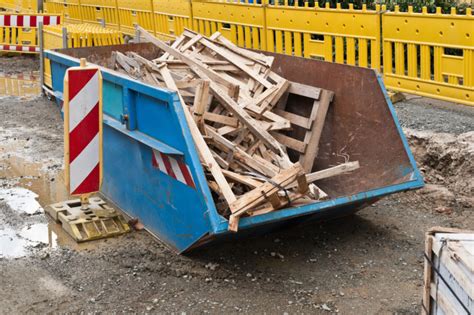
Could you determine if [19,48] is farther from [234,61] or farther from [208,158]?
[208,158]

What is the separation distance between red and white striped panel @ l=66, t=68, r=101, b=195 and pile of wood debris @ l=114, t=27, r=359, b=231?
0.78 m

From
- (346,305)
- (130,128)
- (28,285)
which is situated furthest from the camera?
(130,128)

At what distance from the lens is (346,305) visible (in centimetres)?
523

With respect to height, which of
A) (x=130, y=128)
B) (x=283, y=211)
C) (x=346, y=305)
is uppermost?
(x=130, y=128)

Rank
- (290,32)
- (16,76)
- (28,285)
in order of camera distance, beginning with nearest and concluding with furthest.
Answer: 1. (28,285)
2. (290,32)
3. (16,76)

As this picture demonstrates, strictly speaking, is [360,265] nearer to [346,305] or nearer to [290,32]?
[346,305]

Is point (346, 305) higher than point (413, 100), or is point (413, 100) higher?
point (413, 100)

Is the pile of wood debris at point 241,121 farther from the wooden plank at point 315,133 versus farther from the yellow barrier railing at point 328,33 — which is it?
the yellow barrier railing at point 328,33

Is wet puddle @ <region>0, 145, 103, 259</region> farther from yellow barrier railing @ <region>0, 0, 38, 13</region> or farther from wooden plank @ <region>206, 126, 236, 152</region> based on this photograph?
yellow barrier railing @ <region>0, 0, 38, 13</region>

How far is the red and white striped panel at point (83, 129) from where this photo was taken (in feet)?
20.9

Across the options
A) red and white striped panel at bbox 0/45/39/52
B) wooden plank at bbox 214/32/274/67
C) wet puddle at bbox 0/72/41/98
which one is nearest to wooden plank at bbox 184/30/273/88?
wooden plank at bbox 214/32/274/67

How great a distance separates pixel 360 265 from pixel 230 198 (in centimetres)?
129

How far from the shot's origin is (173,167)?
5773 millimetres

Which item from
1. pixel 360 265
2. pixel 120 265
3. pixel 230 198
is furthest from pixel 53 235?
pixel 360 265
